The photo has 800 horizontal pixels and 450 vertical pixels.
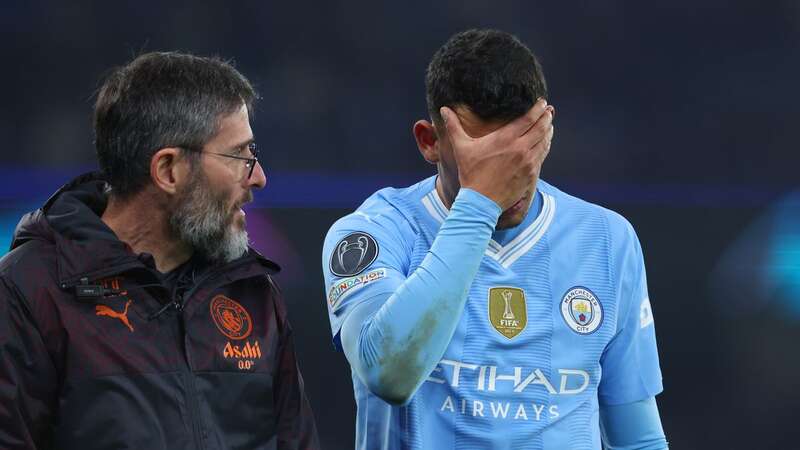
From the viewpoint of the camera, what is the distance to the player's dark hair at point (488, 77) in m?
2.12

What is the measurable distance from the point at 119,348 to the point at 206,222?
0.31m

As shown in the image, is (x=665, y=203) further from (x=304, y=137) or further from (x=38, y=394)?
(x=38, y=394)

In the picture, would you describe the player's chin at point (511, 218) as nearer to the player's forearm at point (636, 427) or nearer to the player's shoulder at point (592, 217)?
the player's shoulder at point (592, 217)

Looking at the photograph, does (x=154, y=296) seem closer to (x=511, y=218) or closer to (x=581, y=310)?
(x=511, y=218)

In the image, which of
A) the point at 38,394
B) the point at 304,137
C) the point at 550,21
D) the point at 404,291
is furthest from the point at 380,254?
the point at 550,21

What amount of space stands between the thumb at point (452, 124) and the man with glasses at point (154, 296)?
385mm

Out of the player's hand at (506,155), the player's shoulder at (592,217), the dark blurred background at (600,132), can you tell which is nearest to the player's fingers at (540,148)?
the player's hand at (506,155)

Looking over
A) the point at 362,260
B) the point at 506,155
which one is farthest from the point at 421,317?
the point at 506,155

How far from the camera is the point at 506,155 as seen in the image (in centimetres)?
209

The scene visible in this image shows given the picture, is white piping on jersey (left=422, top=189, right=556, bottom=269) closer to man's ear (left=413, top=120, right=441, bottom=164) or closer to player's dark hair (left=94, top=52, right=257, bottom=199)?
man's ear (left=413, top=120, right=441, bottom=164)

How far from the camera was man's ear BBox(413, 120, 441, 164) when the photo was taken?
7.42 ft

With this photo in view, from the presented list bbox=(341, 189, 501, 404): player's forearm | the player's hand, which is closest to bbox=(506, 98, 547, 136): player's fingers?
the player's hand

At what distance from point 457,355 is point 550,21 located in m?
2.59

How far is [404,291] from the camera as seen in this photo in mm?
2016
